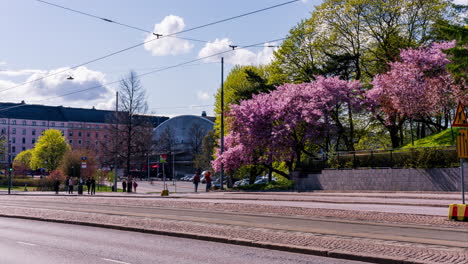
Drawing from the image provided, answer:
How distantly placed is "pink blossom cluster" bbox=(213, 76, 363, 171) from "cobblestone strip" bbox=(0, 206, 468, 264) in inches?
1079

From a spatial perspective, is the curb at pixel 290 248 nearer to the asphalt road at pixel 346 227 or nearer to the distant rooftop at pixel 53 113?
the asphalt road at pixel 346 227

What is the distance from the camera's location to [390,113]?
131 feet

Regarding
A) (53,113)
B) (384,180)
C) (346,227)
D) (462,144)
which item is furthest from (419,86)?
(53,113)

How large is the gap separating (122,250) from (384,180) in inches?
1018

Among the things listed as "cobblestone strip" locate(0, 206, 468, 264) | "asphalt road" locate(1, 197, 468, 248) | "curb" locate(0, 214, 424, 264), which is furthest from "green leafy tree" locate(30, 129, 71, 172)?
"curb" locate(0, 214, 424, 264)

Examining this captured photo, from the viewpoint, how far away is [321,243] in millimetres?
11391

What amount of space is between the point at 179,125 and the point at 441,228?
115220 millimetres

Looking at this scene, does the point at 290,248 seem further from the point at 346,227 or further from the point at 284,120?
the point at 284,120

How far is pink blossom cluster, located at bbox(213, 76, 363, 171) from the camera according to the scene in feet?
138

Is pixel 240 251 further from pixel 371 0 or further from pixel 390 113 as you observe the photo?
pixel 371 0

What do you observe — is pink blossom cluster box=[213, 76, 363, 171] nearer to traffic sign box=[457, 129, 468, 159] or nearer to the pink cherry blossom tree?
the pink cherry blossom tree

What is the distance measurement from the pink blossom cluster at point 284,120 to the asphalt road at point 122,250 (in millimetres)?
28954

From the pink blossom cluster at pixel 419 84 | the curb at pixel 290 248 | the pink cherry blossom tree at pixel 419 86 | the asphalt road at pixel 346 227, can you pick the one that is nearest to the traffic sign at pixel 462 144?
the asphalt road at pixel 346 227

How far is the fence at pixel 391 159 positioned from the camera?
31.1 metres
